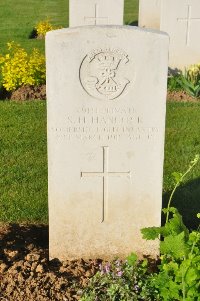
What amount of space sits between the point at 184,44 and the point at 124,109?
613 centimetres

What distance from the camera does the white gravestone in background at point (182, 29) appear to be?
9141 millimetres

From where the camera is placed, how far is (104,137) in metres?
3.73

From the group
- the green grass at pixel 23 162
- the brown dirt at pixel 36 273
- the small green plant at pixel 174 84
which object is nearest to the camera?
the brown dirt at pixel 36 273

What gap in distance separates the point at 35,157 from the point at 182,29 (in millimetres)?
4304

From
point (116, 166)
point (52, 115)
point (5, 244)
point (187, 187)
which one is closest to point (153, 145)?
point (116, 166)

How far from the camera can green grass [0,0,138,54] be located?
44.4ft

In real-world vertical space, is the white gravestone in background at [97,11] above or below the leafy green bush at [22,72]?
above

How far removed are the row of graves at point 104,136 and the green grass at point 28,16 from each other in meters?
8.42

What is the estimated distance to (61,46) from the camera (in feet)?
11.5

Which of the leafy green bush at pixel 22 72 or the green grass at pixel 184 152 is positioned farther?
the leafy green bush at pixel 22 72

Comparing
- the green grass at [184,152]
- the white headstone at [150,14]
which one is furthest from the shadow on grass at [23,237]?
the white headstone at [150,14]

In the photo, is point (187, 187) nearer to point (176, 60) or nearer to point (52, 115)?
point (52, 115)

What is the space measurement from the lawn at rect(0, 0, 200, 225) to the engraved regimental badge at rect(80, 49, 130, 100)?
5.21 ft

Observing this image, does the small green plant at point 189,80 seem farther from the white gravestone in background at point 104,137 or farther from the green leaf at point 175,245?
the green leaf at point 175,245
